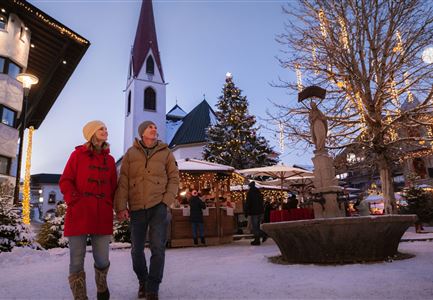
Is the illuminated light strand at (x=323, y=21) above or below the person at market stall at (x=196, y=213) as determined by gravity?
above

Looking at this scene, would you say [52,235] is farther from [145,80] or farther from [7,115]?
[145,80]

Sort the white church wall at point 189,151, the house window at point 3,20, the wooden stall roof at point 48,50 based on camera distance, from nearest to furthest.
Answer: the house window at point 3,20, the wooden stall roof at point 48,50, the white church wall at point 189,151

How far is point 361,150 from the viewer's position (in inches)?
658

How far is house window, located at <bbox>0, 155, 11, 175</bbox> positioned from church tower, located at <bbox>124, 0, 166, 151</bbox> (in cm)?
2954

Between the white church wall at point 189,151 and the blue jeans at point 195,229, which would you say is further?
the white church wall at point 189,151

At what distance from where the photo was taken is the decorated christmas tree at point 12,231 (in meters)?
9.15

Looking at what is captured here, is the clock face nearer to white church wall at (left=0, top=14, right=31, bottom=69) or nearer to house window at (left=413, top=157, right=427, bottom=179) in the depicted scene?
white church wall at (left=0, top=14, right=31, bottom=69)

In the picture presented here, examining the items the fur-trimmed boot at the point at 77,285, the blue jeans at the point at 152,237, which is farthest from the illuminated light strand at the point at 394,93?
the fur-trimmed boot at the point at 77,285

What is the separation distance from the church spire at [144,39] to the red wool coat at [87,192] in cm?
4817

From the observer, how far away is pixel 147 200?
384 cm

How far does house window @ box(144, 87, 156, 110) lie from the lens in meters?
50.2

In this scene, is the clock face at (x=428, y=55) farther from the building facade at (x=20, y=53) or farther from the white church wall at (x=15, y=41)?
the white church wall at (x=15, y=41)

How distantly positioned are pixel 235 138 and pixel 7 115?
1522 centimetres

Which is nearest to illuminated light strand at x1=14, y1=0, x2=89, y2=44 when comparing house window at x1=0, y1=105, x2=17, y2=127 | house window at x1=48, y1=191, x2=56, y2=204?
house window at x1=0, y1=105, x2=17, y2=127
